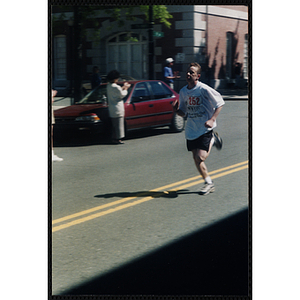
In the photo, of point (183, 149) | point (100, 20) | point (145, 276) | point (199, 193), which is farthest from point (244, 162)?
point (145, 276)

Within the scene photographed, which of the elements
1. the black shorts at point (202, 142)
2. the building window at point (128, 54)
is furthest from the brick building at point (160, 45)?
the black shorts at point (202, 142)

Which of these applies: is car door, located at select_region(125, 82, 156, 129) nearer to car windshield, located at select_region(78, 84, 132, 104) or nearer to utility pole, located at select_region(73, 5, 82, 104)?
car windshield, located at select_region(78, 84, 132, 104)

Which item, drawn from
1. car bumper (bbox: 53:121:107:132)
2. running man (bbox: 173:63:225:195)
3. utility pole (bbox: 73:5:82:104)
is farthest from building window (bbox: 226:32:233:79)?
car bumper (bbox: 53:121:107:132)

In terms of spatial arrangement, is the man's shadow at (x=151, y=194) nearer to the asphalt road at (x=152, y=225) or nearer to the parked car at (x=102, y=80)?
the asphalt road at (x=152, y=225)

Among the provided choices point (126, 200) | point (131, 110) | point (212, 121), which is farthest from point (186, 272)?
point (131, 110)

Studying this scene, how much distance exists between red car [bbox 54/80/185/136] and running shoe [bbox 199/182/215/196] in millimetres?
1029

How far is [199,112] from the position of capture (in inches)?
229

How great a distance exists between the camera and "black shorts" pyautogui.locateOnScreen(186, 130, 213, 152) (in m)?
6.03

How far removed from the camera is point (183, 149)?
9273mm

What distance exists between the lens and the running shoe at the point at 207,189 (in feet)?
20.5

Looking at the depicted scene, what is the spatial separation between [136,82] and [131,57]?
0.62m

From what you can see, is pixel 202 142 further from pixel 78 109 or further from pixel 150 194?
pixel 78 109

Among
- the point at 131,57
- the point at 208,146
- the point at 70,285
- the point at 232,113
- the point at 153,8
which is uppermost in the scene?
the point at 153,8
